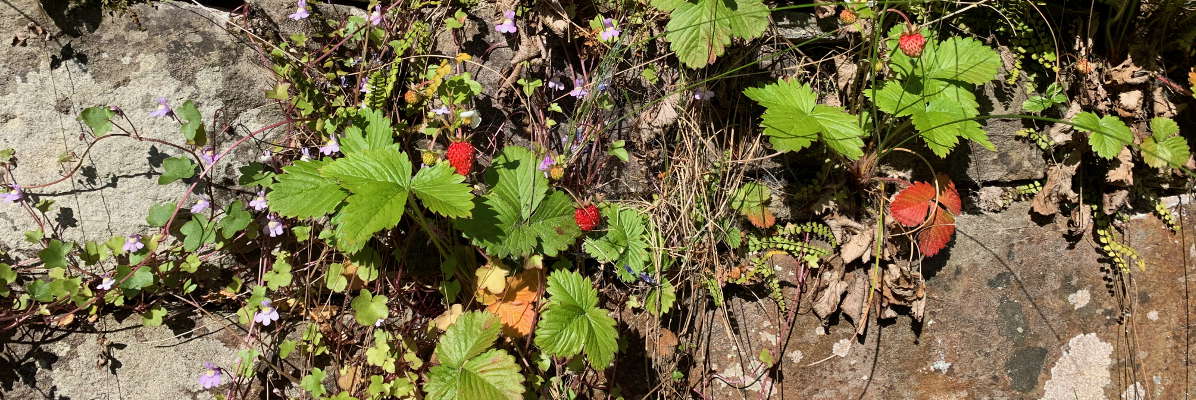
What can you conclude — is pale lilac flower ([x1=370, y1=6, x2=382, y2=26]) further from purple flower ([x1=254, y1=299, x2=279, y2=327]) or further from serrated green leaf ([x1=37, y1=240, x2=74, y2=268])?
serrated green leaf ([x1=37, y1=240, x2=74, y2=268])

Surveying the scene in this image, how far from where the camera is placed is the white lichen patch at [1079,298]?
8.27ft

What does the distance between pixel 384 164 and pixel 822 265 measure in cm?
161

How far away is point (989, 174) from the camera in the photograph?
2.57 meters

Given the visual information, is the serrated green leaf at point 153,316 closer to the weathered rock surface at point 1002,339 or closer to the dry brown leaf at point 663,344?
the dry brown leaf at point 663,344

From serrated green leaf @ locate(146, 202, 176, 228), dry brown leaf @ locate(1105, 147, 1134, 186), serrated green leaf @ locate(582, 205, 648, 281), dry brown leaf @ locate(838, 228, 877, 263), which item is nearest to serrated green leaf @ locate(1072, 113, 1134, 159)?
dry brown leaf @ locate(1105, 147, 1134, 186)

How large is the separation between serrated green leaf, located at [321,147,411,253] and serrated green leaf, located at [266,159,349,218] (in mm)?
39

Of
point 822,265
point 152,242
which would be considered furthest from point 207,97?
point 822,265

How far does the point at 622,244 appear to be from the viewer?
92.1 inches

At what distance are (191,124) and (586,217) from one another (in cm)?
131

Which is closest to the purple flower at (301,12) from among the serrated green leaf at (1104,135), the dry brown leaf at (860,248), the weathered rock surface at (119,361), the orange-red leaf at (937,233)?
the weathered rock surface at (119,361)

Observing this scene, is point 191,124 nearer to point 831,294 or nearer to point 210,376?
point 210,376

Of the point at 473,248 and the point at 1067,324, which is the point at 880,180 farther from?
the point at 473,248

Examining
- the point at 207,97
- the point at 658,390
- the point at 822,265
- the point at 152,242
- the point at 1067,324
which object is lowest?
the point at 658,390

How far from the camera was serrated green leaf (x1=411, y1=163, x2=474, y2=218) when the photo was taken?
1814 mm
